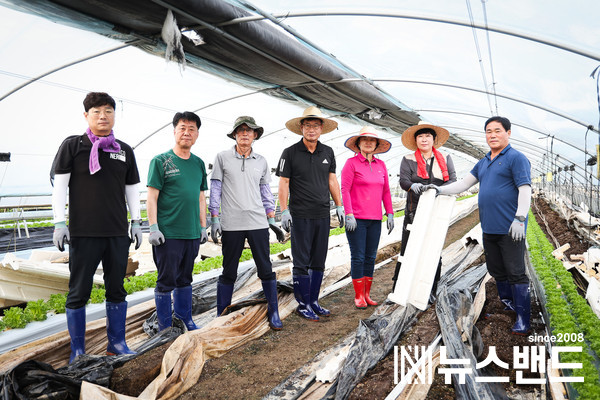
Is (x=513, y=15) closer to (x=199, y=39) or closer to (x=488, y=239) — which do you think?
(x=488, y=239)

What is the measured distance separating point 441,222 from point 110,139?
273 centimetres

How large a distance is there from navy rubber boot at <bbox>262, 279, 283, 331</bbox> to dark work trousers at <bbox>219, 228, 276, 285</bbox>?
0.18 ft

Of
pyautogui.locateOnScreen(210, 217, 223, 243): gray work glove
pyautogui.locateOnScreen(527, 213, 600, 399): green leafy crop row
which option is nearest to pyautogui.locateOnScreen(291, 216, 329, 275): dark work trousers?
pyautogui.locateOnScreen(210, 217, 223, 243): gray work glove

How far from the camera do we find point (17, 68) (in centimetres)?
387

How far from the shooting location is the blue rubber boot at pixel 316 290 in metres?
3.41

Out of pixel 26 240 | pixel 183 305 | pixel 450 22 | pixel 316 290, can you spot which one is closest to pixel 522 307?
pixel 316 290

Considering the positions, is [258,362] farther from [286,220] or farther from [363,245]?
[363,245]

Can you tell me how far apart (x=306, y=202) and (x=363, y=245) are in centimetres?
79

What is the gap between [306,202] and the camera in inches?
128

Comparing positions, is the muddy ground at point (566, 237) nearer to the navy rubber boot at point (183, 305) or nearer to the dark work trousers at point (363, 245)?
the dark work trousers at point (363, 245)

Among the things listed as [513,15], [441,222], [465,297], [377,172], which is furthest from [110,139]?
[513,15]

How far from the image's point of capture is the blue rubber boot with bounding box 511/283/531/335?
280cm

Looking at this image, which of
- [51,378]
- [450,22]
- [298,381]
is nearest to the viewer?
[51,378]

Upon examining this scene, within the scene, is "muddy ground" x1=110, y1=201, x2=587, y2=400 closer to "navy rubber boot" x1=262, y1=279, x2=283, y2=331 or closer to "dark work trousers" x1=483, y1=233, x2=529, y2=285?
"navy rubber boot" x1=262, y1=279, x2=283, y2=331
